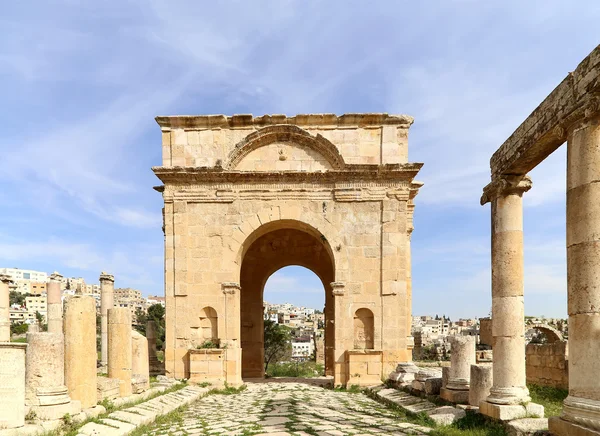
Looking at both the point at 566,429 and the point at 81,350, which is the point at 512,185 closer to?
the point at 566,429

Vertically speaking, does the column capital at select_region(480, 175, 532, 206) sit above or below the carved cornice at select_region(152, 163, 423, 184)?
below

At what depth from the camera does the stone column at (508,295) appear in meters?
7.06

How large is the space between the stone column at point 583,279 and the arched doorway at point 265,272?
13.1 metres

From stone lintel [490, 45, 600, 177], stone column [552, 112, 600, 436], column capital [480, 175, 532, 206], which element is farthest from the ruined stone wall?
stone column [552, 112, 600, 436]

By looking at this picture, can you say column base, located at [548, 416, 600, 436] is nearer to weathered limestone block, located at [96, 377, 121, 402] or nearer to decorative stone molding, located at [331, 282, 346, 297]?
weathered limestone block, located at [96, 377, 121, 402]

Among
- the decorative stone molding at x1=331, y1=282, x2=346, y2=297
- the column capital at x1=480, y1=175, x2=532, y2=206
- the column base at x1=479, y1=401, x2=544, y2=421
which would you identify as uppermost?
the column capital at x1=480, y1=175, x2=532, y2=206

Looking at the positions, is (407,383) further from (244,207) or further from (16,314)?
(16,314)

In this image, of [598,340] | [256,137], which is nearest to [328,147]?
[256,137]

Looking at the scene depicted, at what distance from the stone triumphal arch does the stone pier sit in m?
6.66

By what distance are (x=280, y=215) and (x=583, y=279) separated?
9.71 metres

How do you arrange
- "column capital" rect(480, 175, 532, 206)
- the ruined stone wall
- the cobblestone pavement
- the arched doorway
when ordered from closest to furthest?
the cobblestone pavement, "column capital" rect(480, 175, 532, 206), the ruined stone wall, the arched doorway

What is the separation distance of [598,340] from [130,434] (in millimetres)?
6190

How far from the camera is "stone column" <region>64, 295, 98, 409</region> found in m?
7.84

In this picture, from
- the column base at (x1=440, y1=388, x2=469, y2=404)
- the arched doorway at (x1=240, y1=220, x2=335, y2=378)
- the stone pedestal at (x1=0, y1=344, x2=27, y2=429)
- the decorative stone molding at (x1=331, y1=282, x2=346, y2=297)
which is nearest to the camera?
the stone pedestal at (x1=0, y1=344, x2=27, y2=429)
